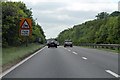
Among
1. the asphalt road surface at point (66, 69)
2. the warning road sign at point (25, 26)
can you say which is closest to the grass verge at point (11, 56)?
the asphalt road surface at point (66, 69)

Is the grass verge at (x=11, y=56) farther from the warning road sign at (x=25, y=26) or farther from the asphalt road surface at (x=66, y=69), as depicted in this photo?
the warning road sign at (x=25, y=26)

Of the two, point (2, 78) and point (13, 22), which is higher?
point (13, 22)

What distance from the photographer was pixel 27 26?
101 ft

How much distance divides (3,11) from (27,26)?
9610mm

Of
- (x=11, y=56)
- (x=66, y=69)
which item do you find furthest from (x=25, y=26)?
(x=66, y=69)

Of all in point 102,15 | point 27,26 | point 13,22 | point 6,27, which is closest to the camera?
point 27,26

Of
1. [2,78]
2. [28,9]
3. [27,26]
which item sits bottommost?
[2,78]

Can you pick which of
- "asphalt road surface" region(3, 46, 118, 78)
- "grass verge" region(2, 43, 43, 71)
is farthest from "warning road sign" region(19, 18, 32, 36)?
"asphalt road surface" region(3, 46, 118, 78)

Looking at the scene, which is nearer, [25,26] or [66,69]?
[66,69]

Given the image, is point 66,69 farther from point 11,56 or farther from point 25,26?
point 25,26

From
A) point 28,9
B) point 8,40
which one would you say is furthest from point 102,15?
point 8,40

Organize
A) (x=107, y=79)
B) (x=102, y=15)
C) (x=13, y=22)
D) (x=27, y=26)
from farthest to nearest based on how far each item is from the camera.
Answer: (x=102, y=15), (x=13, y=22), (x=27, y=26), (x=107, y=79)

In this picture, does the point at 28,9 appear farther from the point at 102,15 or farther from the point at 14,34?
the point at 102,15

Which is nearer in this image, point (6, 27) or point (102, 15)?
point (6, 27)
